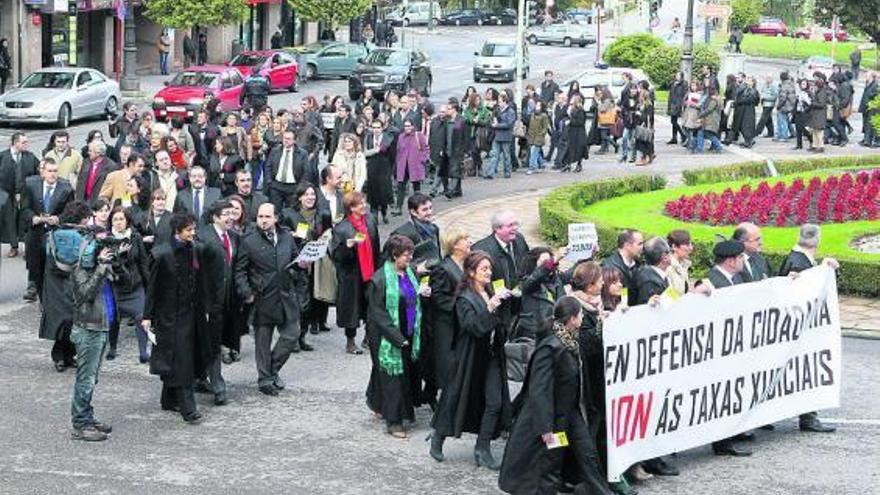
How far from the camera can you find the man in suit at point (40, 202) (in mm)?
18984

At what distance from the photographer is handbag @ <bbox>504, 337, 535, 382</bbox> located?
13.7 metres

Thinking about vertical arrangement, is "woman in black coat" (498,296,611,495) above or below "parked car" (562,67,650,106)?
below

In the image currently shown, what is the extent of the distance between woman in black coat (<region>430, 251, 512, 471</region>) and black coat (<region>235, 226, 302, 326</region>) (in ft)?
8.75

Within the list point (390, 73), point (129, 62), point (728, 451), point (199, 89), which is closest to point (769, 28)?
point (390, 73)

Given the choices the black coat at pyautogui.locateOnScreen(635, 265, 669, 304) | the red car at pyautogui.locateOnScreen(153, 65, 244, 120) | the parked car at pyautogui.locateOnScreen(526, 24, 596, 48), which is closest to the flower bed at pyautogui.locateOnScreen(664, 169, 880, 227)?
the black coat at pyautogui.locateOnScreen(635, 265, 669, 304)

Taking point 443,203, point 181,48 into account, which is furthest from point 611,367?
point 181,48

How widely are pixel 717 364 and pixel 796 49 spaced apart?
231 ft

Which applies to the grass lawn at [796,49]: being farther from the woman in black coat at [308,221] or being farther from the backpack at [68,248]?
the backpack at [68,248]

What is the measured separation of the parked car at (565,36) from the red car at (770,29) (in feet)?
48.1

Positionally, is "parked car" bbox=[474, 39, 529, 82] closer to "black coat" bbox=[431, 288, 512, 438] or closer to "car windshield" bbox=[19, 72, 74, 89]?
"car windshield" bbox=[19, 72, 74, 89]

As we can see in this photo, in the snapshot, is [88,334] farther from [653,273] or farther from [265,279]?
[653,273]

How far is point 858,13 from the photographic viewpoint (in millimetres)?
66438

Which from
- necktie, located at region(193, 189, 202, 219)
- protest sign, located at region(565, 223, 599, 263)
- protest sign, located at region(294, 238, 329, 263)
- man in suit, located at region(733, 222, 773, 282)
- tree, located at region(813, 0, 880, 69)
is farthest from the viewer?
tree, located at region(813, 0, 880, 69)

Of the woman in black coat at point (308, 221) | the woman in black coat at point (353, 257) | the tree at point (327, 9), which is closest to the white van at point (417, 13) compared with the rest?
the tree at point (327, 9)
